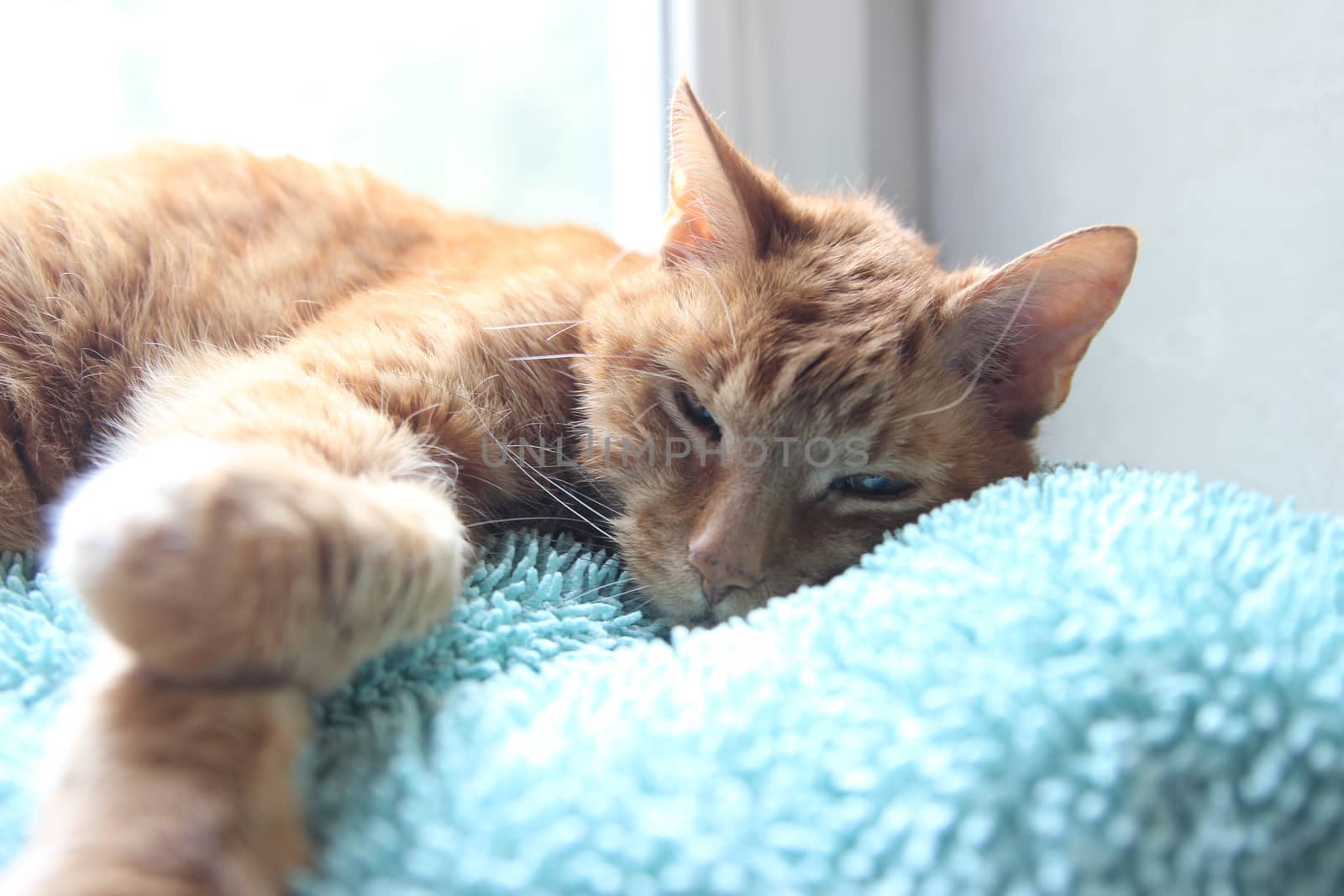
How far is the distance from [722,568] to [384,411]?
0.40m

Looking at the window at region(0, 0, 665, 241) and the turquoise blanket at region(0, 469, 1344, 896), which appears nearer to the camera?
the turquoise blanket at region(0, 469, 1344, 896)

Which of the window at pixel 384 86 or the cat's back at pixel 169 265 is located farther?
the window at pixel 384 86

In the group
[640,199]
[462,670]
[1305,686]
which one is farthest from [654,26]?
[1305,686]

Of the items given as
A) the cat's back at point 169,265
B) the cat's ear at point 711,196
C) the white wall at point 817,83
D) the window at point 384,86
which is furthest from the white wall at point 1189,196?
the cat's back at point 169,265

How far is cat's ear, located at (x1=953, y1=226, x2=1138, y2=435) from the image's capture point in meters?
0.99

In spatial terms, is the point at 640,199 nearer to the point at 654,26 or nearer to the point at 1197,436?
the point at 654,26

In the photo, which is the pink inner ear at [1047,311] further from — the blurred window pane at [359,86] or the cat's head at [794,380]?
the blurred window pane at [359,86]

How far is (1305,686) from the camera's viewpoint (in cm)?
59

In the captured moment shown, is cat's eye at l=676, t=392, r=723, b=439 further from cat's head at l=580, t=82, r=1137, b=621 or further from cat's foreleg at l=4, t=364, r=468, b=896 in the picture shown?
cat's foreleg at l=4, t=364, r=468, b=896

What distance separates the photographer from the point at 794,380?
987 mm

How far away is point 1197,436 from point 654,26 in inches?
48.0

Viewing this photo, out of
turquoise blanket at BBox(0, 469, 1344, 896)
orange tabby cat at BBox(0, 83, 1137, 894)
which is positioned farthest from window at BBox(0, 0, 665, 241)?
turquoise blanket at BBox(0, 469, 1344, 896)

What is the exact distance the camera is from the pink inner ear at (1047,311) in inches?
38.8

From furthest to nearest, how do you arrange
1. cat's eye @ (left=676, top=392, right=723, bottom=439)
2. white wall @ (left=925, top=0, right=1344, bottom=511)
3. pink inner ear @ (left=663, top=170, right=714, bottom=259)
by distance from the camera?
white wall @ (left=925, top=0, right=1344, bottom=511) → pink inner ear @ (left=663, top=170, right=714, bottom=259) → cat's eye @ (left=676, top=392, right=723, bottom=439)
